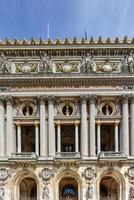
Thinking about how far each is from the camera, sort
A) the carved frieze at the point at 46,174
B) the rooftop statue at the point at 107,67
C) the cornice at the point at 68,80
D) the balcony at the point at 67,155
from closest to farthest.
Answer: the carved frieze at the point at 46,174, the balcony at the point at 67,155, the cornice at the point at 68,80, the rooftop statue at the point at 107,67

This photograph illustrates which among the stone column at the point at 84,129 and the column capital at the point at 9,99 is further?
the column capital at the point at 9,99

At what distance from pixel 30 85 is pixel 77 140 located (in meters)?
5.22

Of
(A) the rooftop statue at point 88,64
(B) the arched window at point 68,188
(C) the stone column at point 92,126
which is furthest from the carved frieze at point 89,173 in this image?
(A) the rooftop statue at point 88,64

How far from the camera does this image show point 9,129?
111 feet

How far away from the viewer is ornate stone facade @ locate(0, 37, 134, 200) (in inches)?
1305

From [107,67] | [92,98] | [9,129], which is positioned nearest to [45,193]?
[9,129]

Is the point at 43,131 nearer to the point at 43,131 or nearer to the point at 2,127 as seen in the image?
the point at 43,131

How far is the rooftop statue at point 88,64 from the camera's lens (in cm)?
3453

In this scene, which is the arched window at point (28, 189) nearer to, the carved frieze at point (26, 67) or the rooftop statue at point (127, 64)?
the carved frieze at point (26, 67)

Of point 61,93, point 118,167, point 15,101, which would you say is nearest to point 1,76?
point 15,101

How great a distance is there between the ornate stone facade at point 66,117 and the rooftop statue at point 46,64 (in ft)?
0.24

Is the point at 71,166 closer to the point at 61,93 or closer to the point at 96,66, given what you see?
the point at 61,93

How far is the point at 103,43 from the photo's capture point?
34750mm

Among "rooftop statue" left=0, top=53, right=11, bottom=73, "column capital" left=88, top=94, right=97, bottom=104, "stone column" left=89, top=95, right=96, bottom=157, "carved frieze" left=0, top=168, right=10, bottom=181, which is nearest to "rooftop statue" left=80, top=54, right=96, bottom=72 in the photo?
"column capital" left=88, top=94, right=97, bottom=104
